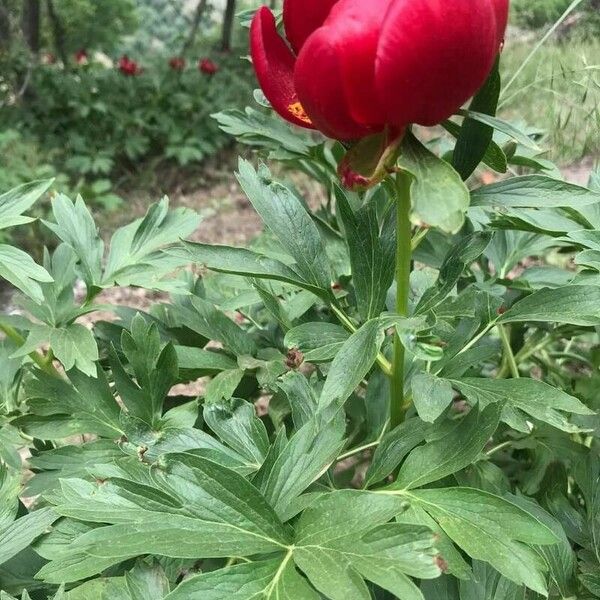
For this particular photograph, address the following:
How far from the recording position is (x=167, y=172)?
3.90 metres

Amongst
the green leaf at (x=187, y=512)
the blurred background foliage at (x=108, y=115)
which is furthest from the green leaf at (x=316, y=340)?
the blurred background foliage at (x=108, y=115)

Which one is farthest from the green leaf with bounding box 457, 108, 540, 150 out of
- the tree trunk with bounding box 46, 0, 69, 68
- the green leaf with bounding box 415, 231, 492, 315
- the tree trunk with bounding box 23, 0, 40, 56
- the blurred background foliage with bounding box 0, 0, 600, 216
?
the tree trunk with bounding box 46, 0, 69, 68

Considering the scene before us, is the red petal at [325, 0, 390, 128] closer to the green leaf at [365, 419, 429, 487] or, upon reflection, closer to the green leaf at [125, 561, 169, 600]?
the green leaf at [365, 419, 429, 487]

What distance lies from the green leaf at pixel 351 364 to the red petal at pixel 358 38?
0.64ft

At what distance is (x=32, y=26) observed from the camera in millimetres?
4000

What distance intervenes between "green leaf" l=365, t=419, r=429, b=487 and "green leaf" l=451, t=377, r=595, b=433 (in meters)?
0.06

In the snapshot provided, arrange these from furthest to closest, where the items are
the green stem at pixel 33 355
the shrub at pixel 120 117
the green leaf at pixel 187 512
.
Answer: the shrub at pixel 120 117 < the green stem at pixel 33 355 < the green leaf at pixel 187 512

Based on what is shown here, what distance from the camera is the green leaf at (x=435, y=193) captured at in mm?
441

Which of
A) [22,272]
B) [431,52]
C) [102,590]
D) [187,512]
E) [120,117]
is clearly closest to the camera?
[431,52]

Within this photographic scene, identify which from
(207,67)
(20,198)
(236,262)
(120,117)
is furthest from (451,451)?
(207,67)

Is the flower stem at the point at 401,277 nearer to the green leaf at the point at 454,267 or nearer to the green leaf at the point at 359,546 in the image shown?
the green leaf at the point at 454,267

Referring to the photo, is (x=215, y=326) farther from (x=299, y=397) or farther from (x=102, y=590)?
(x=102, y=590)

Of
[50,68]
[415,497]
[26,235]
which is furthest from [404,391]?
[50,68]

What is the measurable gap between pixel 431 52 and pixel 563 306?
12.2 inches
